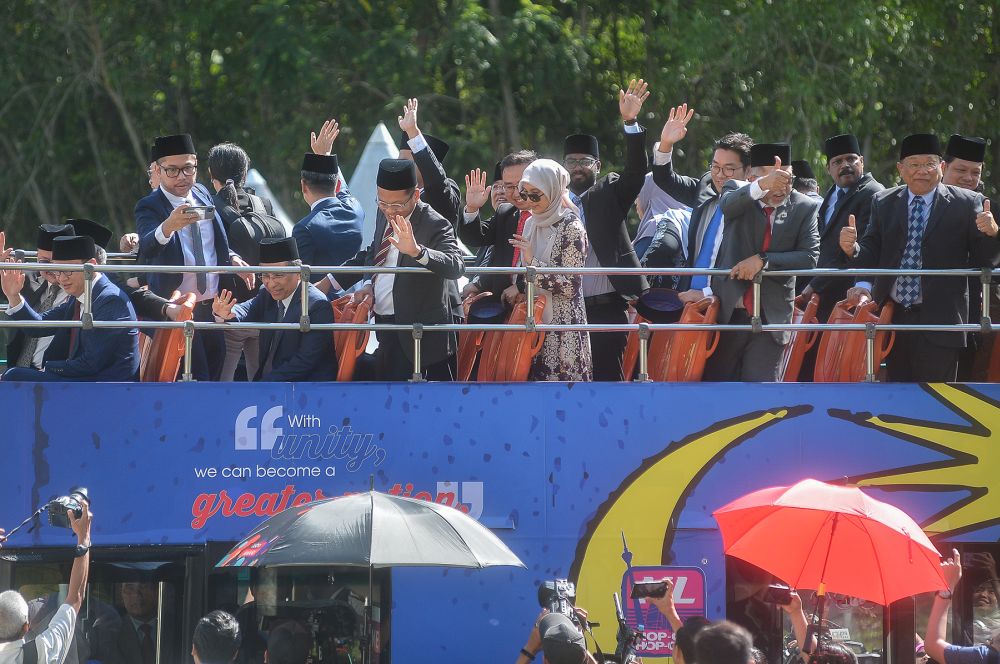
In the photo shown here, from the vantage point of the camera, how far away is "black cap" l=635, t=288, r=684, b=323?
934cm

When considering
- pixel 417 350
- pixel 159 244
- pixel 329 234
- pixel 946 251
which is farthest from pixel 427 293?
pixel 946 251

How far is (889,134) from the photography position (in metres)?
21.2

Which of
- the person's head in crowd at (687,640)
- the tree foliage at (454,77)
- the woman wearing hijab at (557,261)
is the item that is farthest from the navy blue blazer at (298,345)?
the tree foliage at (454,77)

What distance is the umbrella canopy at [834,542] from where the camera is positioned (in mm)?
7504

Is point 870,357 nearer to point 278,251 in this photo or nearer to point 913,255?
point 913,255

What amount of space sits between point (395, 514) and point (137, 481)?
6.30ft

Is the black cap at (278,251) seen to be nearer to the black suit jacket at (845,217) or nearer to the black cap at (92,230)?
the black cap at (92,230)

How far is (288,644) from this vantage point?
8133 mm

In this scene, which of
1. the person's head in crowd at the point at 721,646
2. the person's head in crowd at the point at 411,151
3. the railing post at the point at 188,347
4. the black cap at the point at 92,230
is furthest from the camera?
the black cap at the point at 92,230

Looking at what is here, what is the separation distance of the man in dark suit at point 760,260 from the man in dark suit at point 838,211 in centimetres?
64

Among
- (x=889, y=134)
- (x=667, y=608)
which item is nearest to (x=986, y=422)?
(x=667, y=608)

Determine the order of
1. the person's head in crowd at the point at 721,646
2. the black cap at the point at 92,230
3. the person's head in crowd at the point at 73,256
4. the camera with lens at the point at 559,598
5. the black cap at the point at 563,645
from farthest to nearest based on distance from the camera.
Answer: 1. the black cap at the point at 92,230
2. the person's head in crowd at the point at 73,256
3. the camera with lens at the point at 559,598
4. the black cap at the point at 563,645
5. the person's head in crowd at the point at 721,646

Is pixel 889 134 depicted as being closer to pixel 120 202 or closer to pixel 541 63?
pixel 541 63

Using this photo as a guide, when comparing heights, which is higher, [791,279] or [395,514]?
[791,279]
